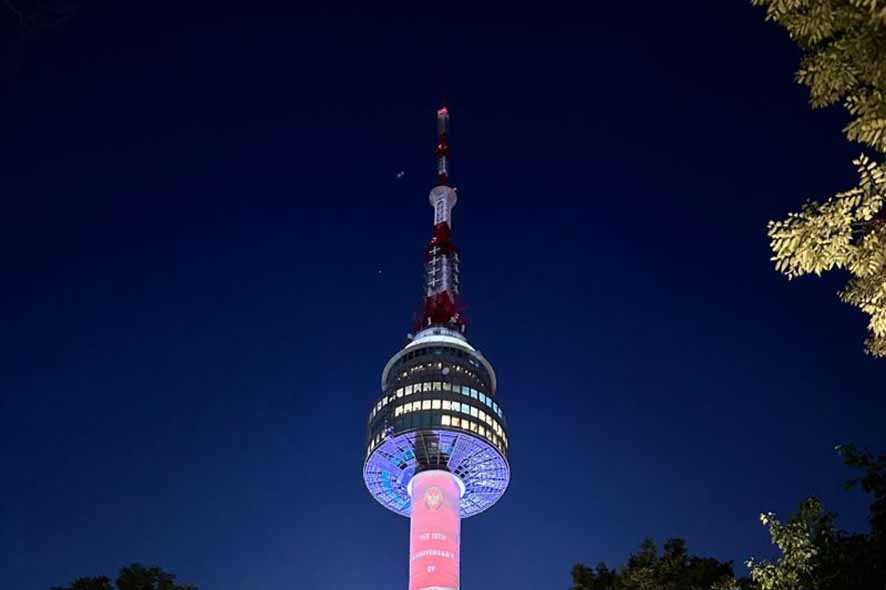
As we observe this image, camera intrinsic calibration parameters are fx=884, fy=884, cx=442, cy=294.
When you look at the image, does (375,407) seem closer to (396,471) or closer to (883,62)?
(396,471)

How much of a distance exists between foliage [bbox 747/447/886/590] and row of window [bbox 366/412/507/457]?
89828 mm

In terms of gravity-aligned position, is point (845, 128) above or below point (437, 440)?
below

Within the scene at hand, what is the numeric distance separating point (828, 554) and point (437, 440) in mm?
92243

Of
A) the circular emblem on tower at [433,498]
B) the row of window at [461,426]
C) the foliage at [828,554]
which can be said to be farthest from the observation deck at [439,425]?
the foliage at [828,554]

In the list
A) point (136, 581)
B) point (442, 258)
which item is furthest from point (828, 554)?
point (442, 258)

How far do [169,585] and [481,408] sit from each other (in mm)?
74928

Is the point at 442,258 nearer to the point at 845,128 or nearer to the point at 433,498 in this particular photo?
the point at 433,498

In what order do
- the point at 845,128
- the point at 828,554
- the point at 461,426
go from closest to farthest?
the point at 845,128
the point at 828,554
the point at 461,426

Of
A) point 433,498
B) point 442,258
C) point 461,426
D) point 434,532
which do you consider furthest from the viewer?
point 442,258

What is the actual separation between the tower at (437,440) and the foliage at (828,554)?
86.7 m

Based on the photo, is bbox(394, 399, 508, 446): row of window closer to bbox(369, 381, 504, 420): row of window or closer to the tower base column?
bbox(369, 381, 504, 420): row of window

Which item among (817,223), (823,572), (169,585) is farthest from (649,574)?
(817,223)

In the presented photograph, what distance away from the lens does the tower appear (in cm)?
10769

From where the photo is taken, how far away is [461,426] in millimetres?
110500
